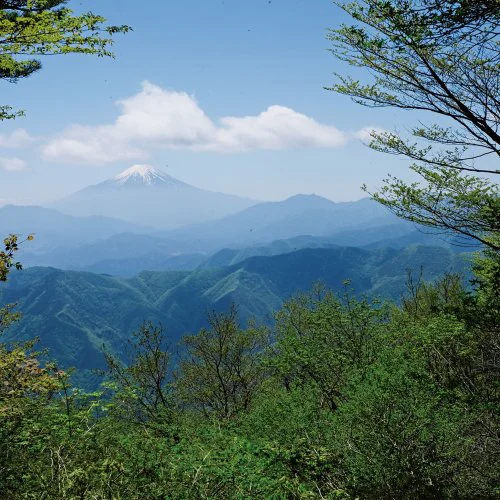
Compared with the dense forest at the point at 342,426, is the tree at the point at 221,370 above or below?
below

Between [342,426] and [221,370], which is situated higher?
[342,426]

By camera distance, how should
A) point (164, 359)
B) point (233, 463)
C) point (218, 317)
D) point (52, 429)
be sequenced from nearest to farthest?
point (233, 463) → point (52, 429) → point (164, 359) → point (218, 317)

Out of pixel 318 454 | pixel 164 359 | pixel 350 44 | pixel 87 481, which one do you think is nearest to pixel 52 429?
pixel 87 481

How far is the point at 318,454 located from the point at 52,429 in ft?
20.8

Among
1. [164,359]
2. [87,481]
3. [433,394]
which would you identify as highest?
[87,481]

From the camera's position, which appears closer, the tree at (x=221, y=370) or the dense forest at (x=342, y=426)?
the dense forest at (x=342, y=426)

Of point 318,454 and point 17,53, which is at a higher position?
point 17,53

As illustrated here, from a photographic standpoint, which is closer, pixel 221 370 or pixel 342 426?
pixel 342 426

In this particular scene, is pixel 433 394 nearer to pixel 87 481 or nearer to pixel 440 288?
pixel 87 481

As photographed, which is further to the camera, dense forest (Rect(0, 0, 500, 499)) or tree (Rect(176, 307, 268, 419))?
tree (Rect(176, 307, 268, 419))

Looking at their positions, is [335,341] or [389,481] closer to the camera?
[389,481]

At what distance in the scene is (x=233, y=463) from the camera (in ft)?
24.8

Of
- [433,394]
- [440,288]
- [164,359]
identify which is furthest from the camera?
[440,288]

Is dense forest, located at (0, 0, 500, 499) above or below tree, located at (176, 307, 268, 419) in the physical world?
above
